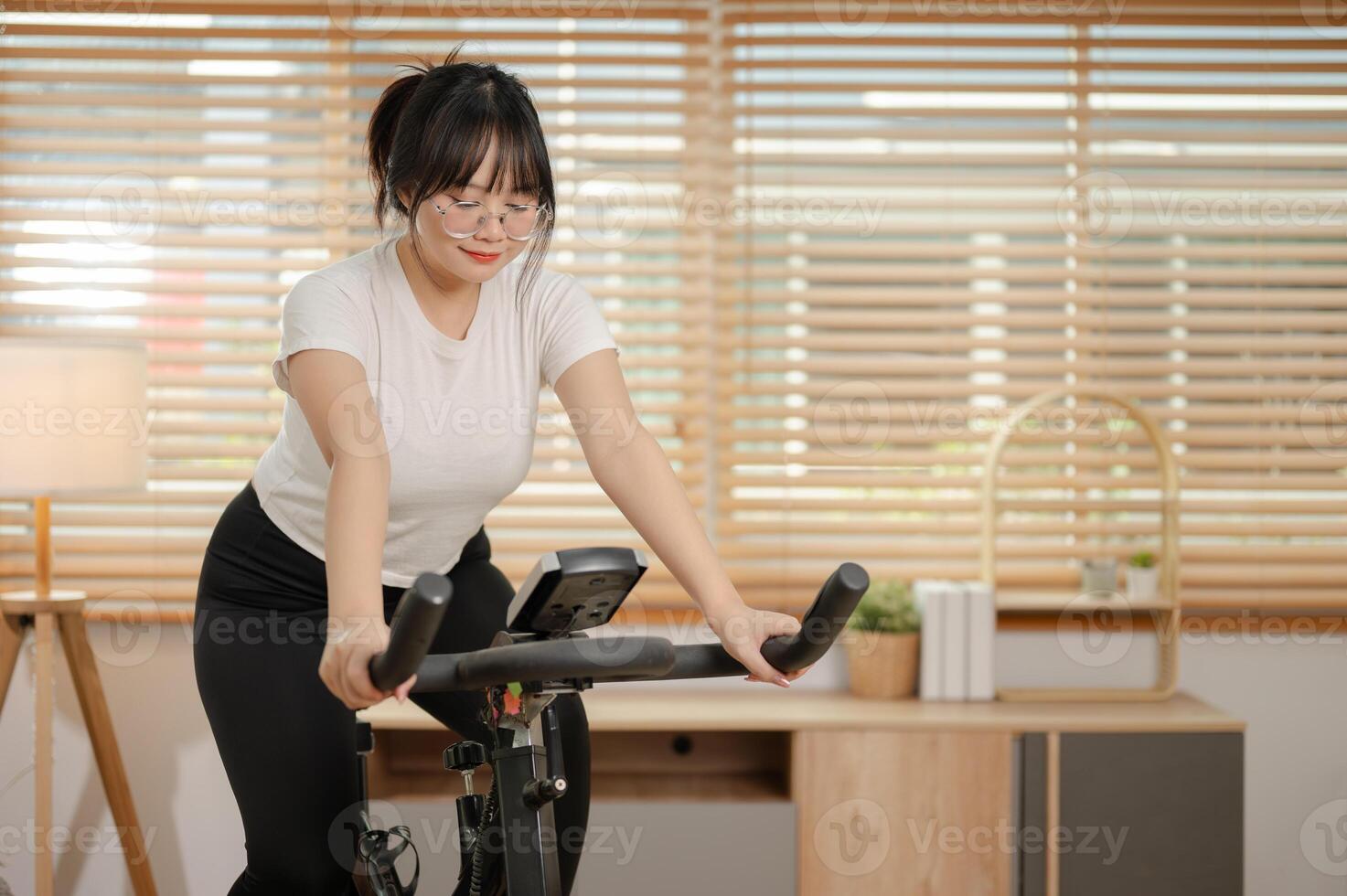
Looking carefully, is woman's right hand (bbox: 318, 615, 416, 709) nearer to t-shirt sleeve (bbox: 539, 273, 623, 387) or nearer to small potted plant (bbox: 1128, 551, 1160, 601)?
t-shirt sleeve (bbox: 539, 273, 623, 387)

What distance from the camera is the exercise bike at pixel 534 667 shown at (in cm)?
101

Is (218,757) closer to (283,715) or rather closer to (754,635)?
(283,715)

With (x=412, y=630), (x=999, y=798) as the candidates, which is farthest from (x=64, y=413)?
(x=999, y=798)

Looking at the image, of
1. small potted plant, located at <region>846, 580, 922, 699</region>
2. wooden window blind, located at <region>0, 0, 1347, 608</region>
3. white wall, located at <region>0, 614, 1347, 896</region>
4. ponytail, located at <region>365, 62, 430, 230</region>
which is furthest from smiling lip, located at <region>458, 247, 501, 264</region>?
white wall, located at <region>0, 614, 1347, 896</region>

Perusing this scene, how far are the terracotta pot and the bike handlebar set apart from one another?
144 centimetres

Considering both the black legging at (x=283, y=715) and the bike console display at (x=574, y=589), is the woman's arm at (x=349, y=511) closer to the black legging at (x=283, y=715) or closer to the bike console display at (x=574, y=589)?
the bike console display at (x=574, y=589)

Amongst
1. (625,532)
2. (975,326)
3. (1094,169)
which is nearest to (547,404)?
(625,532)

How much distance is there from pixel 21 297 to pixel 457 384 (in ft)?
5.83

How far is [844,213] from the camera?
276 centimetres

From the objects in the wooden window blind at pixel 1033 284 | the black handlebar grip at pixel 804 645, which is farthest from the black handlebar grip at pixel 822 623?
the wooden window blind at pixel 1033 284

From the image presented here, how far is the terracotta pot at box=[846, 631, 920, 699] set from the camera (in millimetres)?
2578

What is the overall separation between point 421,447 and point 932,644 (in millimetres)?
1451

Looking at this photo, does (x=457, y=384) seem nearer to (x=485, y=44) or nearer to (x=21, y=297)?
(x=485, y=44)

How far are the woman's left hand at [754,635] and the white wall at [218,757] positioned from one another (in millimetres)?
1452
